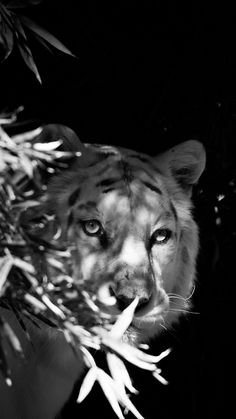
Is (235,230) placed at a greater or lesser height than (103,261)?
lesser

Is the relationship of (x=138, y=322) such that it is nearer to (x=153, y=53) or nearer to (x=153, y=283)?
(x=153, y=283)

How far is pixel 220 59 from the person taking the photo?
3.17m

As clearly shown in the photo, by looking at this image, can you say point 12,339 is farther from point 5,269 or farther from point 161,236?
point 161,236

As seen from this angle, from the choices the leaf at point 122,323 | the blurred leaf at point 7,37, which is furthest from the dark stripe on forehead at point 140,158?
the leaf at point 122,323

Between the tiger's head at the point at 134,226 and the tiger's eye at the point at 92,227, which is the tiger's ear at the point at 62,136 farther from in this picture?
the tiger's eye at the point at 92,227

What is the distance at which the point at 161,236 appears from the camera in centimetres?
254

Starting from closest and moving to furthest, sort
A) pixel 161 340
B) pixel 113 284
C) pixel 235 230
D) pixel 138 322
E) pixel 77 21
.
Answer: pixel 113 284, pixel 138 322, pixel 77 21, pixel 235 230, pixel 161 340

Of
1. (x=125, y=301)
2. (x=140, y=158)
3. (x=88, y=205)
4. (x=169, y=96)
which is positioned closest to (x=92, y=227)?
(x=88, y=205)

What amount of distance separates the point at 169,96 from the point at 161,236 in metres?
0.86

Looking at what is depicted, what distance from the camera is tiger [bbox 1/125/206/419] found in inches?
92.8

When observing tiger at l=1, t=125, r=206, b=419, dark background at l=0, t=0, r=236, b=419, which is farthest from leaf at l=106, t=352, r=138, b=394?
dark background at l=0, t=0, r=236, b=419

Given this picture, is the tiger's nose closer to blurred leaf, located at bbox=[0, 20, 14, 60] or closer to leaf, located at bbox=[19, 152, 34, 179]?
leaf, located at bbox=[19, 152, 34, 179]

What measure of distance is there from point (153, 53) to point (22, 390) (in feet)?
4.59

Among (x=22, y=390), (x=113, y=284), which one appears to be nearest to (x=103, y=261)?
(x=113, y=284)
